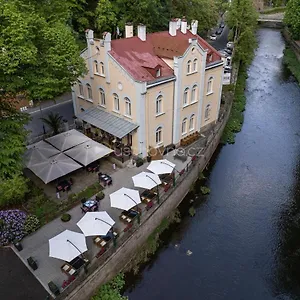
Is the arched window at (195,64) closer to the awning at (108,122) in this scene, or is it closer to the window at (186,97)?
the window at (186,97)

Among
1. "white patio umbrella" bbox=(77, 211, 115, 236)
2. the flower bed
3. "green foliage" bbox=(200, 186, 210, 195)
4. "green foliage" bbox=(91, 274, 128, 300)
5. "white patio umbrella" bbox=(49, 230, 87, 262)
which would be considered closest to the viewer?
"white patio umbrella" bbox=(49, 230, 87, 262)

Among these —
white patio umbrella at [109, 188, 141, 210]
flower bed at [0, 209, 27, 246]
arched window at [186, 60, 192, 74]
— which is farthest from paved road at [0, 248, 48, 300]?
arched window at [186, 60, 192, 74]

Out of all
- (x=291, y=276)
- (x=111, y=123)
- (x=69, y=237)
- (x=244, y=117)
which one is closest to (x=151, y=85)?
(x=111, y=123)

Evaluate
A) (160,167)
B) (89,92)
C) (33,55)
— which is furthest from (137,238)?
(89,92)

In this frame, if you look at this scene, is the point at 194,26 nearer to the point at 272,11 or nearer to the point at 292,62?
the point at 292,62

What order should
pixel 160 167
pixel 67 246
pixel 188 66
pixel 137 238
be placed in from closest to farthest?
pixel 67 246 → pixel 137 238 → pixel 160 167 → pixel 188 66

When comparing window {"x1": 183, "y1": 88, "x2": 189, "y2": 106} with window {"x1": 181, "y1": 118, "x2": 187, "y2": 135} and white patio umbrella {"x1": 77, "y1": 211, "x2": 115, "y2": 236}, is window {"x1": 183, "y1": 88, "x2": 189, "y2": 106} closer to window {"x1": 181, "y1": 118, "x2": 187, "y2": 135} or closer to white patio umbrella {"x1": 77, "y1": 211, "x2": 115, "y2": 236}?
window {"x1": 181, "y1": 118, "x2": 187, "y2": 135}
